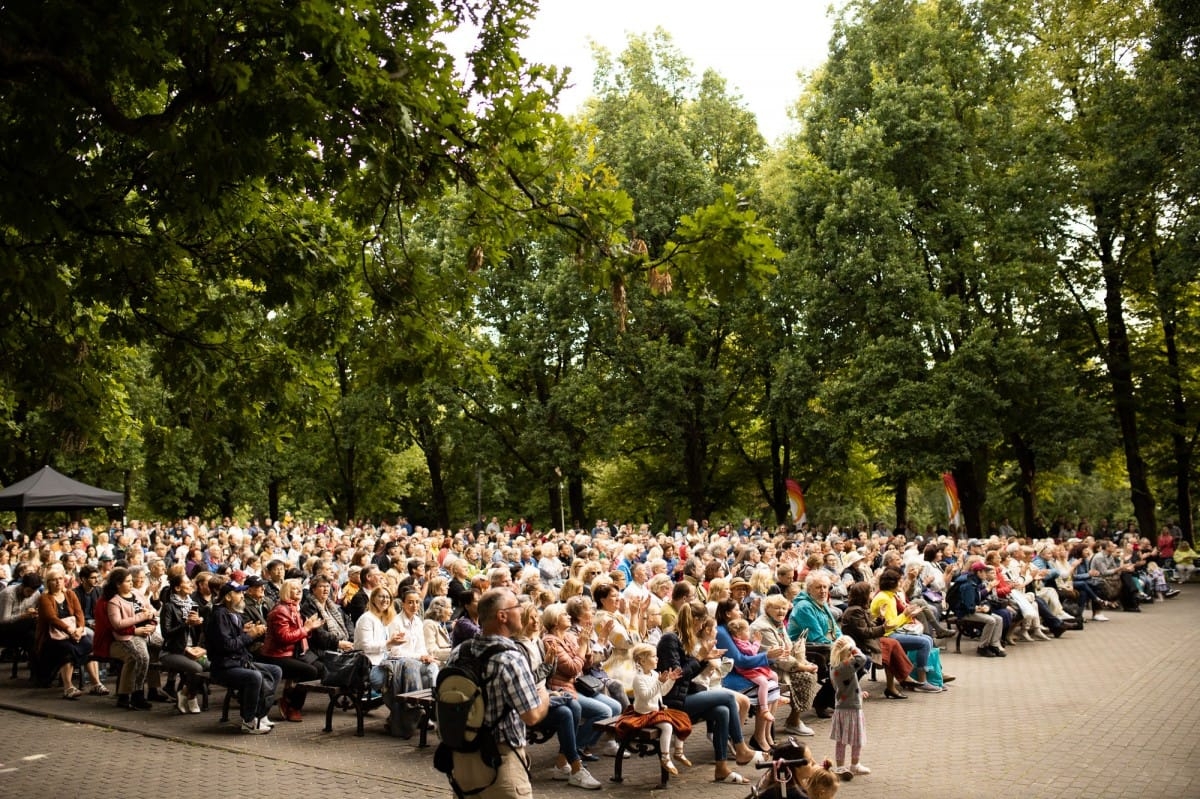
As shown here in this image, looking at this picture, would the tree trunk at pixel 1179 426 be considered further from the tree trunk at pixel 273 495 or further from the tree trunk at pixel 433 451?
the tree trunk at pixel 273 495

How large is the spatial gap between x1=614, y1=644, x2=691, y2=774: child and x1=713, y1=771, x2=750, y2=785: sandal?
→ 39cm

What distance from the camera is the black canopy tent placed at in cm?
2338

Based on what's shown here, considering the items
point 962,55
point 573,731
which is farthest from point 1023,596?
point 962,55

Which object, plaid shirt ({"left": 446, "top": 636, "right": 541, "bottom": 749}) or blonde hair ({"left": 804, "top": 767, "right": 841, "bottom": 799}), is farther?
blonde hair ({"left": 804, "top": 767, "right": 841, "bottom": 799})

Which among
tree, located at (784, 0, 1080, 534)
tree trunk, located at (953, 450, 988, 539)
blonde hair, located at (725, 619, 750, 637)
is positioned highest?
tree, located at (784, 0, 1080, 534)

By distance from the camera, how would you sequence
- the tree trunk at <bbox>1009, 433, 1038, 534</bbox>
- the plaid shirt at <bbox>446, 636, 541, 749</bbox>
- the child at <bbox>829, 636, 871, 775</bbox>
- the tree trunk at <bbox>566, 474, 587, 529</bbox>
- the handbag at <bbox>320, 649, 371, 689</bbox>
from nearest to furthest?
the plaid shirt at <bbox>446, 636, 541, 749</bbox>, the child at <bbox>829, 636, 871, 775</bbox>, the handbag at <bbox>320, 649, 371, 689</bbox>, the tree trunk at <bbox>1009, 433, 1038, 534</bbox>, the tree trunk at <bbox>566, 474, 587, 529</bbox>

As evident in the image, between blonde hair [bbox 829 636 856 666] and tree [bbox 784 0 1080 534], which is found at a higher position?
tree [bbox 784 0 1080 534]

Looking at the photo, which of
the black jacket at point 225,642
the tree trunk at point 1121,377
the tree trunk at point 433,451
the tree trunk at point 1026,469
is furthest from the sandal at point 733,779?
the tree trunk at point 433,451

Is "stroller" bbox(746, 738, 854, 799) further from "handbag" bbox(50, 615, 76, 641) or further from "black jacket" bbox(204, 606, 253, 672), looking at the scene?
"handbag" bbox(50, 615, 76, 641)

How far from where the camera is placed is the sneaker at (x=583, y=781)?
8.51 metres

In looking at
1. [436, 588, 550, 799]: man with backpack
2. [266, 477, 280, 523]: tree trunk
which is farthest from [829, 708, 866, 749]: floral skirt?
[266, 477, 280, 523]: tree trunk

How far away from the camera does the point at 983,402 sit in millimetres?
28219

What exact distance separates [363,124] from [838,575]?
531 inches

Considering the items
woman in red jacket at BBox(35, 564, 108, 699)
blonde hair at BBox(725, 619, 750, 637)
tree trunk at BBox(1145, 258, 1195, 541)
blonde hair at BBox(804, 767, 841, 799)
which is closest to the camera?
blonde hair at BBox(804, 767, 841, 799)
